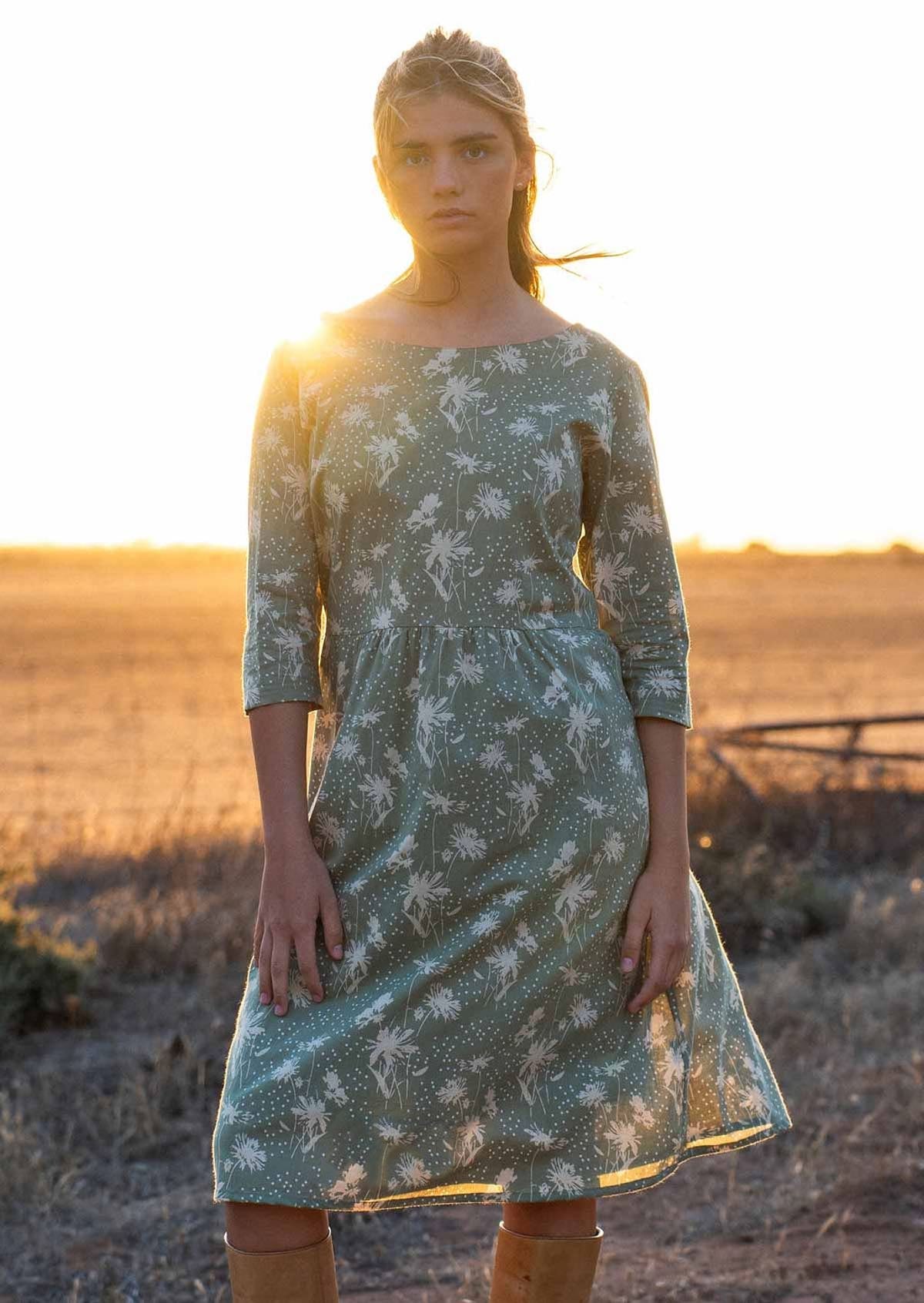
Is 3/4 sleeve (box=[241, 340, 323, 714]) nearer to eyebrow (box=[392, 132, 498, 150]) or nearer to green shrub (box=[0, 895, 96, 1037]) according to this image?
eyebrow (box=[392, 132, 498, 150])

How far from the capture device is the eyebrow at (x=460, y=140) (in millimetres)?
2031

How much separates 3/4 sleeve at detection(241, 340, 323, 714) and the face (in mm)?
264

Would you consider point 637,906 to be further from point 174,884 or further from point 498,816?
point 174,884

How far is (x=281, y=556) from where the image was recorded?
200 cm

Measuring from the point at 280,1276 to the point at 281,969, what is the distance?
37 centimetres

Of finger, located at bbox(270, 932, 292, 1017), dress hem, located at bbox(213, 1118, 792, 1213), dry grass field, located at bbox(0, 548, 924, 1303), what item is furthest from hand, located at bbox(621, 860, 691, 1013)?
dry grass field, located at bbox(0, 548, 924, 1303)

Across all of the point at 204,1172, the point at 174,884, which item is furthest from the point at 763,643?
the point at 204,1172

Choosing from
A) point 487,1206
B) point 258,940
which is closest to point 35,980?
point 487,1206

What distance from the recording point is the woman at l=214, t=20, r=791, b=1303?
189cm

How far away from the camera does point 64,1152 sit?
3.69 meters

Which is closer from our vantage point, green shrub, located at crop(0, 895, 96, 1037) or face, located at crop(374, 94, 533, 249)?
face, located at crop(374, 94, 533, 249)

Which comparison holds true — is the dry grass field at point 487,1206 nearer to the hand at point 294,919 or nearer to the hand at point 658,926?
the hand at point 658,926

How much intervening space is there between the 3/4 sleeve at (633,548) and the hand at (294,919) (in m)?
0.52

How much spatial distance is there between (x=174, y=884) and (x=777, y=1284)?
3.75m
